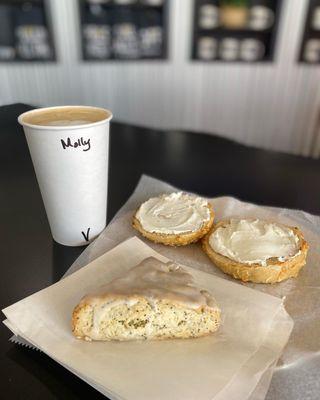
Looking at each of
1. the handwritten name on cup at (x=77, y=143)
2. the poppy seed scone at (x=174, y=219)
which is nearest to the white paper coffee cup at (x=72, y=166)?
the handwritten name on cup at (x=77, y=143)

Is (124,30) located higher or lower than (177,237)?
higher

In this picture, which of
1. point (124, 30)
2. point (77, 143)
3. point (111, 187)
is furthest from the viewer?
point (124, 30)

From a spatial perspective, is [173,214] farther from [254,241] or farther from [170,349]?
[170,349]

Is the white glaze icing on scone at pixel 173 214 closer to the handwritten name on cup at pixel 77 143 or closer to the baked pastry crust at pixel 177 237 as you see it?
the baked pastry crust at pixel 177 237

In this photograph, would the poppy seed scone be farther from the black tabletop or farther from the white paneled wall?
the white paneled wall

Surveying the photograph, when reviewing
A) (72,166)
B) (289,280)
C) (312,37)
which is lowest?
(289,280)

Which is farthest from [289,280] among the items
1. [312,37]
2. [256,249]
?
[312,37]
